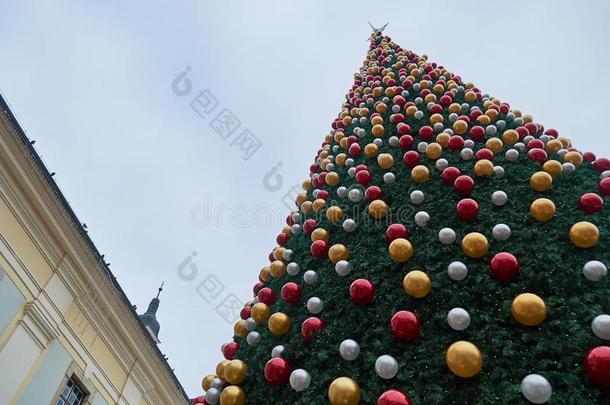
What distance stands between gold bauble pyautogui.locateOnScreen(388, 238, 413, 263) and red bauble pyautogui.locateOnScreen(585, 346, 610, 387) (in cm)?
113

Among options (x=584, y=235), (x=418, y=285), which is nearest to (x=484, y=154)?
(x=584, y=235)

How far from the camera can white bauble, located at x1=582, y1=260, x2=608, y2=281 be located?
2.29 m

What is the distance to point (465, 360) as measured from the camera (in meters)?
1.94

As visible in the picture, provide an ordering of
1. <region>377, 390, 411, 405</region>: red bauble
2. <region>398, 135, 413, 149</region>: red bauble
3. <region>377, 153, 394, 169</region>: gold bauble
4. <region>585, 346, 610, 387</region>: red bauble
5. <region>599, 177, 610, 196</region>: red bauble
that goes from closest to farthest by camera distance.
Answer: <region>585, 346, 610, 387</region>: red bauble
<region>377, 390, 411, 405</region>: red bauble
<region>599, 177, 610, 196</region>: red bauble
<region>377, 153, 394, 169</region>: gold bauble
<region>398, 135, 413, 149</region>: red bauble

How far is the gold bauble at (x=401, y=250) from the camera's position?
275 cm

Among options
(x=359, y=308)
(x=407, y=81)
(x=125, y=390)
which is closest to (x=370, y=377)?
(x=359, y=308)

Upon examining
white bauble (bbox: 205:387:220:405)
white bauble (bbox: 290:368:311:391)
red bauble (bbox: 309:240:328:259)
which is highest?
red bauble (bbox: 309:240:328:259)

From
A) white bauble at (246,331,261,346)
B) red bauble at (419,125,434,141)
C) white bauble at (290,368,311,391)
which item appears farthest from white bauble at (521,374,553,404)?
red bauble at (419,125,434,141)

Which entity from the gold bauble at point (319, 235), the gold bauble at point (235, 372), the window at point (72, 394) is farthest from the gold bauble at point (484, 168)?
the window at point (72, 394)

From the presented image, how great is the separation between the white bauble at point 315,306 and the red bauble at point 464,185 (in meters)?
1.42

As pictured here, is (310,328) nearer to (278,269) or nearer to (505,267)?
(278,269)

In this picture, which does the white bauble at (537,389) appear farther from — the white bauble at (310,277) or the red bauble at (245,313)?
the red bauble at (245,313)

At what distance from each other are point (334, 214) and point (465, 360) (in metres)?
1.94

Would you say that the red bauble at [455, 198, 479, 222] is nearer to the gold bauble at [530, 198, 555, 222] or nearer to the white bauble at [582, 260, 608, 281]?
the gold bauble at [530, 198, 555, 222]
